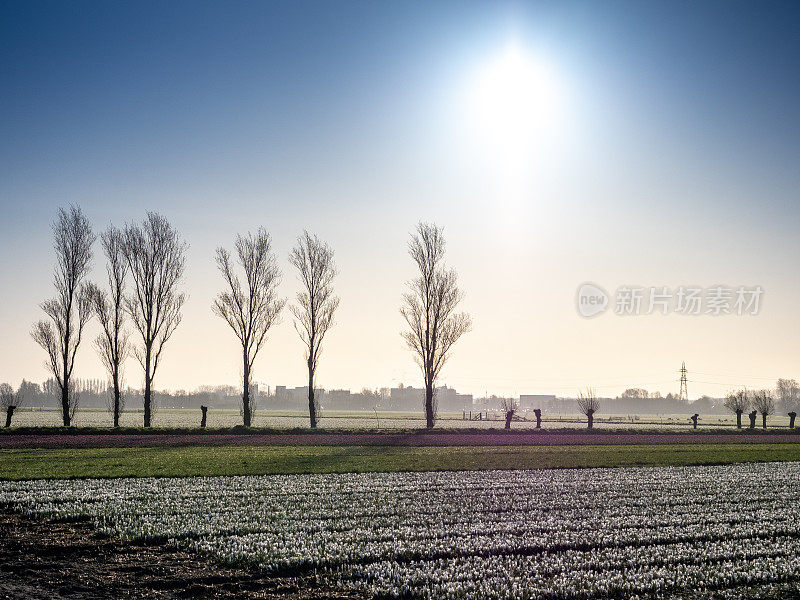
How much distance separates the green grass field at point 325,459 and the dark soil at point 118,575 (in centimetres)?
1123

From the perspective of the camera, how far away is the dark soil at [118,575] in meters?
9.68

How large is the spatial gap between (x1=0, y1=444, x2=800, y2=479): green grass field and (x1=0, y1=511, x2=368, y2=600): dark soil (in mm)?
11232

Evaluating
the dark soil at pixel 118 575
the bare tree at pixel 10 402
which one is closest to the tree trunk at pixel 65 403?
the bare tree at pixel 10 402

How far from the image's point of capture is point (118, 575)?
10672mm

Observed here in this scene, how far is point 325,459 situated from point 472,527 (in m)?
17.2

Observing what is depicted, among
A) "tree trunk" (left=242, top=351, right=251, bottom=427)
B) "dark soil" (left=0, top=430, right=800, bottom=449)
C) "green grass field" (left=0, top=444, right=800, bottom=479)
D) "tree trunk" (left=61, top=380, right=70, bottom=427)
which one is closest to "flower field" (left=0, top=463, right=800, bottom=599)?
"green grass field" (left=0, top=444, right=800, bottom=479)

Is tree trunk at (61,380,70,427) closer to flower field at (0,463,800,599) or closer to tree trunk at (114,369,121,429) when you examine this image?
tree trunk at (114,369,121,429)

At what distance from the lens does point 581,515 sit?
16.2 meters

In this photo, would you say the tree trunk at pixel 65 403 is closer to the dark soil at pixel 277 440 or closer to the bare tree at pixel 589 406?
the dark soil at pixel 277 440

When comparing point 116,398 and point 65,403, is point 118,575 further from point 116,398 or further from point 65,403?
point 65,403

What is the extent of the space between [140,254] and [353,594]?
1969 inches

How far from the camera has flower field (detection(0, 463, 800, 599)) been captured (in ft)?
34.1

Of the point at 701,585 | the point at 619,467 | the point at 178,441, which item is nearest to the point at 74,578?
the point at 701,585

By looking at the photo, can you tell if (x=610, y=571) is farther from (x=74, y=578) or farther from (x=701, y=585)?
(x=74, y=578)
